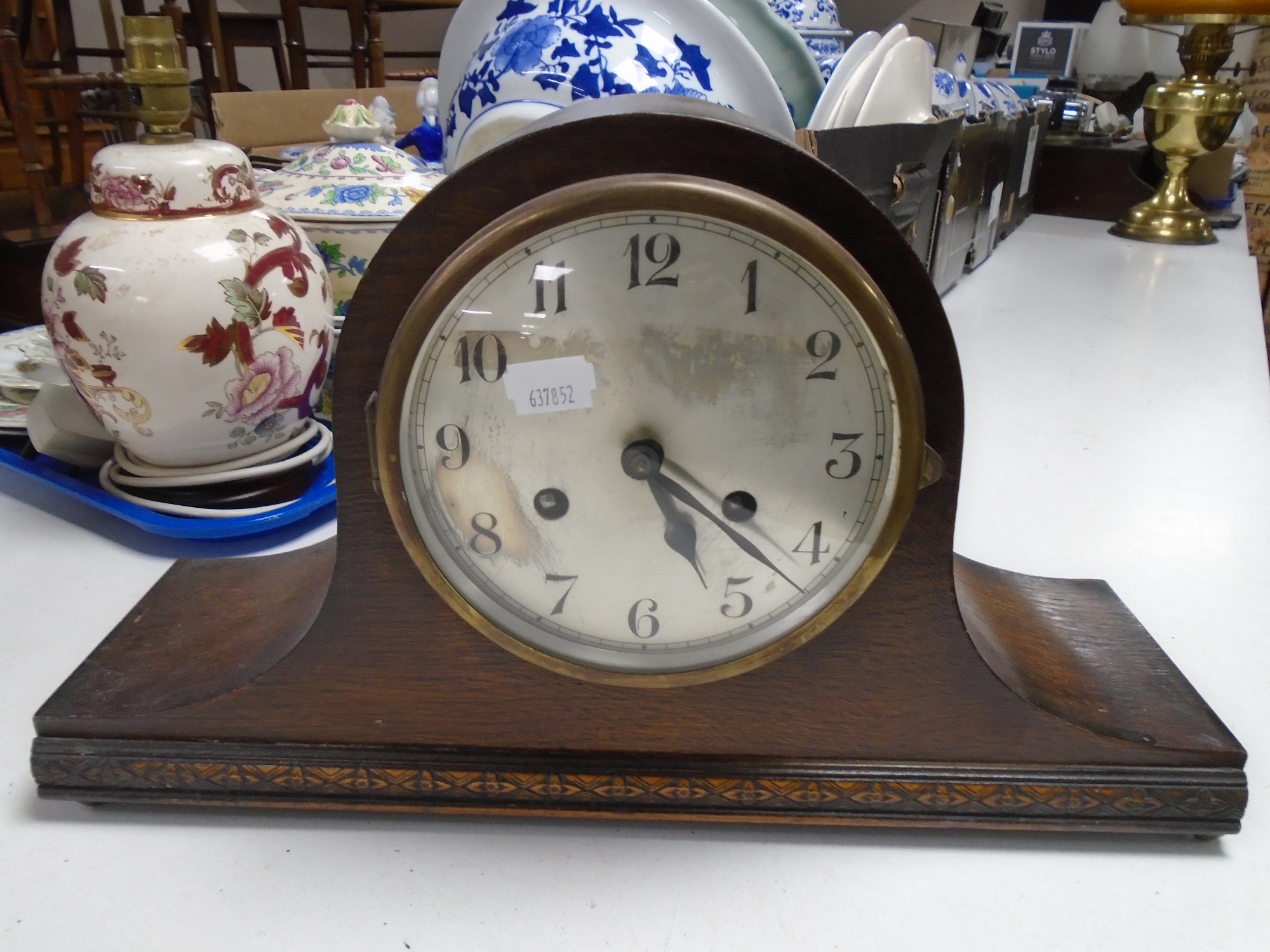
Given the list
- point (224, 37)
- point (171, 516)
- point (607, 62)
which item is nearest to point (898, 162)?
point (607, 62)

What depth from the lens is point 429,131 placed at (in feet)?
3.71

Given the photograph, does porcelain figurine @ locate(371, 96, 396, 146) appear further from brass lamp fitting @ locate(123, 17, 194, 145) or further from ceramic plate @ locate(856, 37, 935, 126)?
ceramic plate @ locate(856, 37, 935, 126)

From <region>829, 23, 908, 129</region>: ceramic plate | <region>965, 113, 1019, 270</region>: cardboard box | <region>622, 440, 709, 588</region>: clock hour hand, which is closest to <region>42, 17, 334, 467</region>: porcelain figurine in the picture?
<region>622, 440, 709, 588</region>: clock hour hand

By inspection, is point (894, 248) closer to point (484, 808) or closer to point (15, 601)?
point (484, 808)

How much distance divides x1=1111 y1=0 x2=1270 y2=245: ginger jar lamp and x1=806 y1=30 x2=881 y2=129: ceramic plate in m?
1.01

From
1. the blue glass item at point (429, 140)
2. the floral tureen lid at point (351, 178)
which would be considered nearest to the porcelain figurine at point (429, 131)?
the blue glass item at point (429, 140)

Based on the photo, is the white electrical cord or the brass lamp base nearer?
the white electrical cord

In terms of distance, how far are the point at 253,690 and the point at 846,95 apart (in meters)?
0.71

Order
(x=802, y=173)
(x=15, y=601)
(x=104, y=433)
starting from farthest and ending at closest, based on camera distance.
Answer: (x=104, y=433) < (x=15, y=601) < (x=802, y=173)

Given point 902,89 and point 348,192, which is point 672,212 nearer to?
point 348,192

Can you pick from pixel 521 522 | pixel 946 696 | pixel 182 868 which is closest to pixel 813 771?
pixel 946 696

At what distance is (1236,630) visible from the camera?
684 millimetres

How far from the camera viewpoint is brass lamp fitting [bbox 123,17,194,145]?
0.64 m

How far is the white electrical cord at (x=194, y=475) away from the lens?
0.75m
